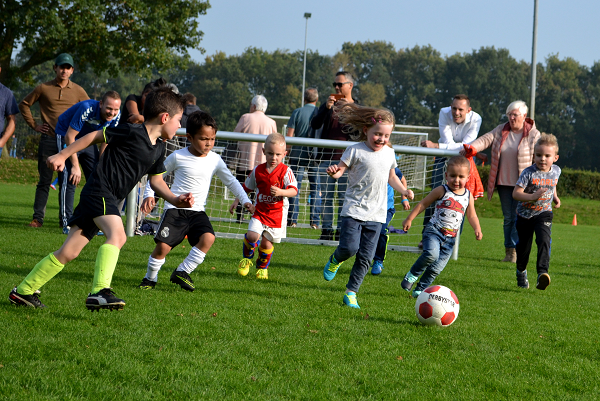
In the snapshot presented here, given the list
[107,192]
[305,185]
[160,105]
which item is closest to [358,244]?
[160,105]

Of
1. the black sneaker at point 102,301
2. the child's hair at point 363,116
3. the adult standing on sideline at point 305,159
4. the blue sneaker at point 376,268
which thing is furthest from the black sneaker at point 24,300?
the adult standing on sideline at point 305,159

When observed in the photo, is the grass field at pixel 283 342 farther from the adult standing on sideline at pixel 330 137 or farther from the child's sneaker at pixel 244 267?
the adult standing on sideline at pixel 330 137

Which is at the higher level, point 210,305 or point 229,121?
point 229,121

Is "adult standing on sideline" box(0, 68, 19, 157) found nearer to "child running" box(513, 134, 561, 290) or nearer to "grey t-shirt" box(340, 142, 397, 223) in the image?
"grey t-shirt" box(340, 142, 397, 223)

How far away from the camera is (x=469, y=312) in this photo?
17.3ft

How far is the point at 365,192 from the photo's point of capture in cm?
539

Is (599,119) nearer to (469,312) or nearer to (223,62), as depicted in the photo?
(223,62)

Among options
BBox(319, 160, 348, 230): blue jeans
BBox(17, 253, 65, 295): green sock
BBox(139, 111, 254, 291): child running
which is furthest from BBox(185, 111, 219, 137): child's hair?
BBox(319, 160, 348, 230): blue jeans

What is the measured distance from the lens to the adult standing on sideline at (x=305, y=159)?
9430 mm

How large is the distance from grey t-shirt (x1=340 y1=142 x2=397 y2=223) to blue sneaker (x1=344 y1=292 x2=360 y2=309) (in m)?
0.65

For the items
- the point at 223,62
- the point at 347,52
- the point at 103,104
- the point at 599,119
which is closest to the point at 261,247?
the point at 103,104

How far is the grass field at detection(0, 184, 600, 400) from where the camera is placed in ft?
9.99

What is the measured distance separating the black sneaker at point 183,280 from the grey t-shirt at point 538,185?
3614 mm

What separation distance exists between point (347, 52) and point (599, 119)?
3699 centimetres
